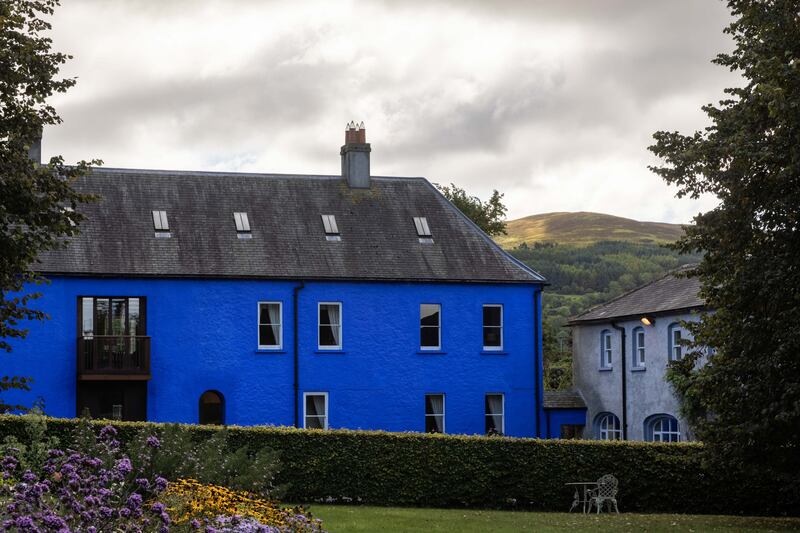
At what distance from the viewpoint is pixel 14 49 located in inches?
686

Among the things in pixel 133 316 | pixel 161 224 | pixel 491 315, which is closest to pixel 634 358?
pixel 491 315

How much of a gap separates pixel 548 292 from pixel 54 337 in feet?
301

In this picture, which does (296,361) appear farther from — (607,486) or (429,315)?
(607,486)

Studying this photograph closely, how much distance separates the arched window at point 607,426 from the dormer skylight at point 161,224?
16278 millimetres

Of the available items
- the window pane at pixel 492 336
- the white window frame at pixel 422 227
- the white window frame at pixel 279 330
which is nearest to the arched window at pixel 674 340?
the window pane at pixel 492 336

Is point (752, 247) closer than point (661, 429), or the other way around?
point (752, 247)

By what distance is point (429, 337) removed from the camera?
1496 inches

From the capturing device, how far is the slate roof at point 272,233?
36.1m

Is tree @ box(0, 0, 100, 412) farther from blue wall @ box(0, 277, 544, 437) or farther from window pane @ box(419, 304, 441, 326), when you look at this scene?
window pane @ box(419, 304, 441, 326)

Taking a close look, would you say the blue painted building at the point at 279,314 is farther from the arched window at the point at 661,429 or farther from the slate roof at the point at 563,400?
the arched window at the point at 661,429

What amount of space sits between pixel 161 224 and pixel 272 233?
3.56 m

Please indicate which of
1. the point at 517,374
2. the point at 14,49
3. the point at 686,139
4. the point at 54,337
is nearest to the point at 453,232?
the point at 517,374

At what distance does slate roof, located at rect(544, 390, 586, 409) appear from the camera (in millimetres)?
40781

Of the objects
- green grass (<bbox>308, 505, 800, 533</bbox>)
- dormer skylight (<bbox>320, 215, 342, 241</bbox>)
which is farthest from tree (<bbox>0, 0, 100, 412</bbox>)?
dormer skylight (<bbox>320, 215, 342, 241</bbox>)
